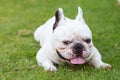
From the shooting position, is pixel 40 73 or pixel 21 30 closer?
pixel 40 73

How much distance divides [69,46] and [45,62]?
0.39m

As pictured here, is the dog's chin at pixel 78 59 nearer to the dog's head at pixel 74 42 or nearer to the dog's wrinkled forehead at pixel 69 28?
the dog's head at pixel 74 42

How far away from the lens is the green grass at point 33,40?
4340mm

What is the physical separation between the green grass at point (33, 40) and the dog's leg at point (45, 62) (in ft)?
0.19

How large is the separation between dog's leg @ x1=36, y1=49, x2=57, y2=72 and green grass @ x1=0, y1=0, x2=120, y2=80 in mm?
59

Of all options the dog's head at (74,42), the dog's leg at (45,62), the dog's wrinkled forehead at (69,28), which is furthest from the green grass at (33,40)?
the dog's wrinkled forehead at (69,28)

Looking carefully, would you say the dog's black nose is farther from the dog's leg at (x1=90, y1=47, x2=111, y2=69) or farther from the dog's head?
the dog's leg at (x1=90, y1=47, x2=111, y2=69)

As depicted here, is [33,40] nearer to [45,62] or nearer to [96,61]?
[45,62]

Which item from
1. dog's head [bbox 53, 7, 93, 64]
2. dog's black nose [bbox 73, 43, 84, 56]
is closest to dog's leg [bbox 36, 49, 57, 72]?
dog's head [bbox 53, 7, 93, 64]

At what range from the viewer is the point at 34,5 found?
9555 millimetres

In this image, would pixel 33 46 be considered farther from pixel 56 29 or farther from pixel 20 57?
pixel 56 29

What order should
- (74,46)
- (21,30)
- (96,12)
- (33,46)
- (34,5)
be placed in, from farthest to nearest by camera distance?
1. (34,5)
2. (96,12)
3. (21,30)
4. (33,46)
5. (74,46)

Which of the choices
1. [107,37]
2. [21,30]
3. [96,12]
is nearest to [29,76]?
[107,37]

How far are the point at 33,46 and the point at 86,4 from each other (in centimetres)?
325
